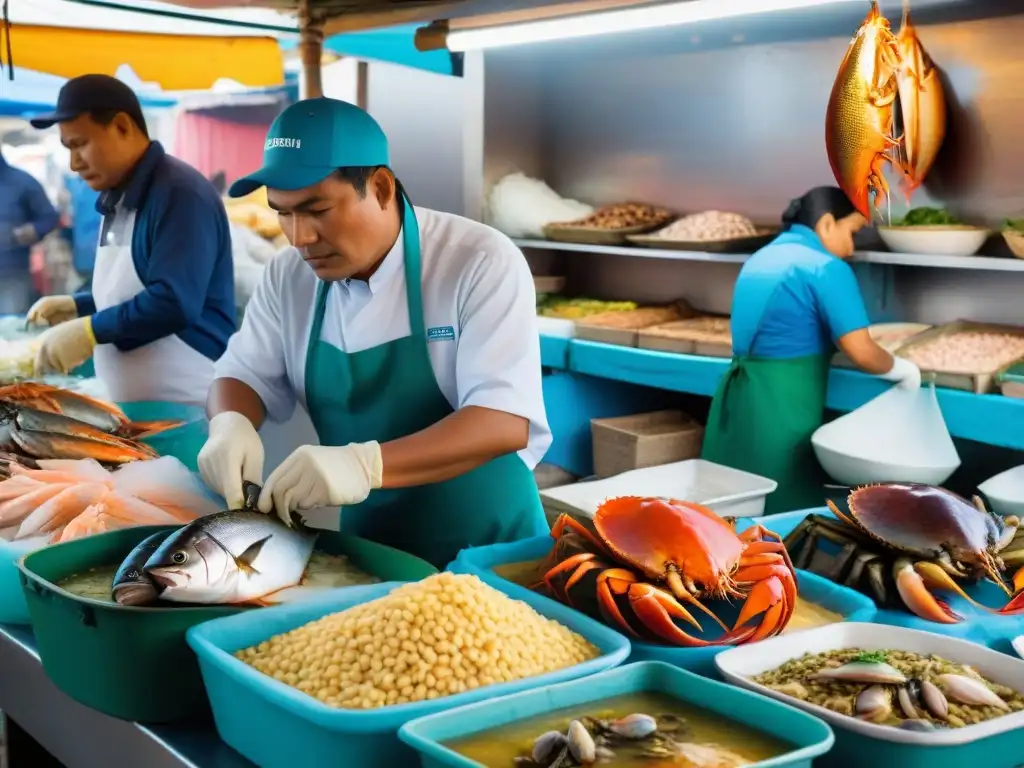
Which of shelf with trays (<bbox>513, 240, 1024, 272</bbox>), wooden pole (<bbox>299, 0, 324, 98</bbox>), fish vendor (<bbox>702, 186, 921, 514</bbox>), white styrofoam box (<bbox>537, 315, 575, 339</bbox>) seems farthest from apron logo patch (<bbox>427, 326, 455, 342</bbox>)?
white styrofoam box (<bbox>537, 315, 575, 339</bbox>)

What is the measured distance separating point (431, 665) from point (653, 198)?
529 centimetres

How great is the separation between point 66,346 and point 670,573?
105 inches

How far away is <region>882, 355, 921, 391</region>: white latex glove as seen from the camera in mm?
4352

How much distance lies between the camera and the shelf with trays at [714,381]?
162 inches

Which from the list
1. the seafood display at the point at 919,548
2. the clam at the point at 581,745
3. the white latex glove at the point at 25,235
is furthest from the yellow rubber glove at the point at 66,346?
the clam at the point at 581,745

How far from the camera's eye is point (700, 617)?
5.35 ft

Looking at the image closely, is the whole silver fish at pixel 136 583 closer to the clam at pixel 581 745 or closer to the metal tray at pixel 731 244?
the clam at pixel 581 745

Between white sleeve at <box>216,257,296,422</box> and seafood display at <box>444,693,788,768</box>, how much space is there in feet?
4.58

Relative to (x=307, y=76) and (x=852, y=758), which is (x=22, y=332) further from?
(x=852, y=758)

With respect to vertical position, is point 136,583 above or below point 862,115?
below

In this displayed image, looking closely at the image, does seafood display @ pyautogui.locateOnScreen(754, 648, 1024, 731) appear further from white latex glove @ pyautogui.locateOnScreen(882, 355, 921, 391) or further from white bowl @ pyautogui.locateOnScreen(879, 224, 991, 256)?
white bowl @ pyautogui.locateOnScreen(879, 224, 991, 256)

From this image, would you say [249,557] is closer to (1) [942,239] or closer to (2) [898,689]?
(2) [898,689]

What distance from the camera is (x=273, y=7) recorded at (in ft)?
10.7

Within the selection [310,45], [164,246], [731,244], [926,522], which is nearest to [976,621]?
[926,522]
